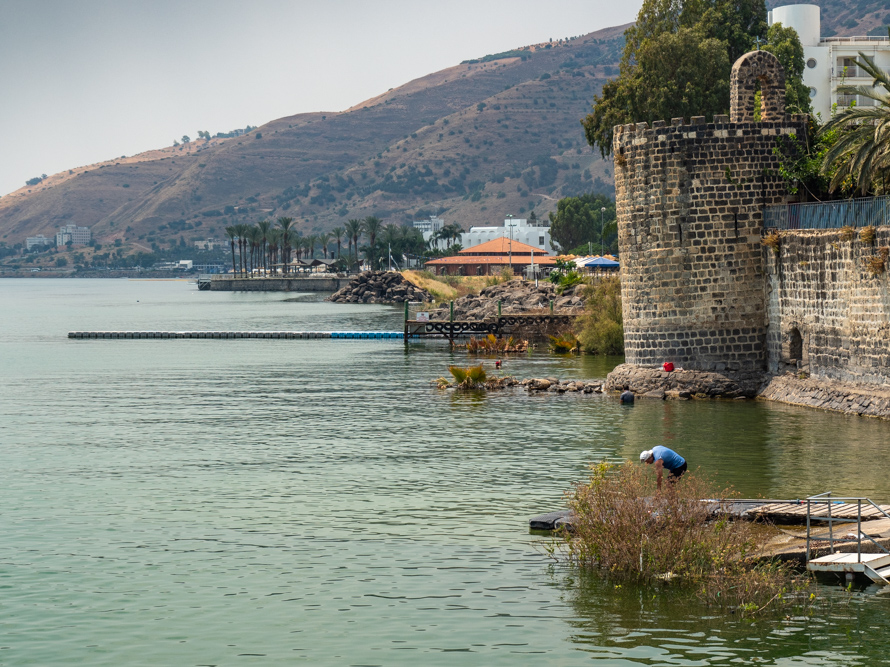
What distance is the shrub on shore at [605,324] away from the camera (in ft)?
170

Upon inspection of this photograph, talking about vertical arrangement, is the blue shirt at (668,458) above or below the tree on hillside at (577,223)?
below

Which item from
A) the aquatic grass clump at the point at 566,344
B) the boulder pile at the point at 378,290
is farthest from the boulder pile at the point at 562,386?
the boulder pile at the point at 378,290

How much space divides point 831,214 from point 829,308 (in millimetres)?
2626

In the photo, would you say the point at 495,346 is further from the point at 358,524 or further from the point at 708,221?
the point at 358,524

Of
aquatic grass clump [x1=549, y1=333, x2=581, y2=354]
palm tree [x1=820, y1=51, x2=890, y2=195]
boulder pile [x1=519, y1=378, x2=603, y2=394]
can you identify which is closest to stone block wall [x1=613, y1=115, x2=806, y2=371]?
palm tree [x1=820, y1=51, x2=890, y2=195]

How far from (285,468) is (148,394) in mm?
17924

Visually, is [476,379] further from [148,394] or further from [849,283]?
[849,283]

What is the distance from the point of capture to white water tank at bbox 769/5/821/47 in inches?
3969

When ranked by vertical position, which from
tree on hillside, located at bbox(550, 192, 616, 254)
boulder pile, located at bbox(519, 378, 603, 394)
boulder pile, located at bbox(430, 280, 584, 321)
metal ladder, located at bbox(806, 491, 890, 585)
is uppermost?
tree on hillside, located at bbox(550, 192, 616, 254)

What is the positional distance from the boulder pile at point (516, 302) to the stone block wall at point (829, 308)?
3027 cm

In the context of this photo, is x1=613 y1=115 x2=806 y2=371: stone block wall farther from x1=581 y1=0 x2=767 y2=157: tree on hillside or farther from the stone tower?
x1=581 y1=0 x2=767 y2=157: tree on hillside

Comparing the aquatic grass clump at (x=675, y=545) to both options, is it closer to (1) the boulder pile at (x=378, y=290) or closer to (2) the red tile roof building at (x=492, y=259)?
(1) the boulder pile at (x=378, y=290)

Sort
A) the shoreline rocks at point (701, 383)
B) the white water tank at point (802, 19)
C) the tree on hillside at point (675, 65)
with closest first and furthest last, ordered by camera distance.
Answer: the shoreline rocks at point (701, 383), the tree on hillside at point (675, 65), the white water tank at point (802, 19)

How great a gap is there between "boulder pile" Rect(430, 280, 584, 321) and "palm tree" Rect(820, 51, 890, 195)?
105ft
